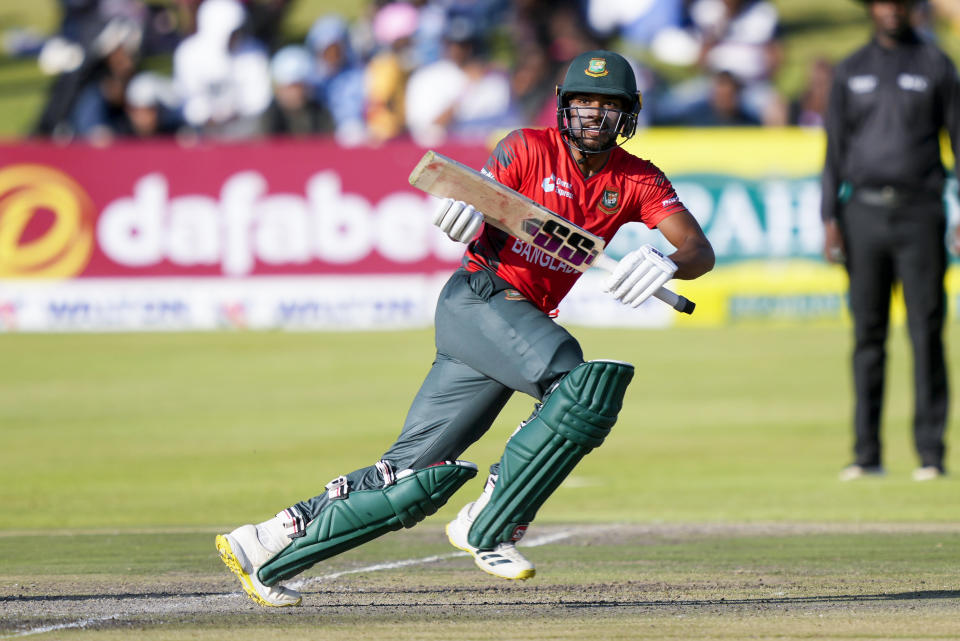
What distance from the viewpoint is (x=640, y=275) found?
16.8ft

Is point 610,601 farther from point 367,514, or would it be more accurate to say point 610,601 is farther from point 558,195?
point 558,195

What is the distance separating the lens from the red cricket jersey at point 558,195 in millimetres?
5465

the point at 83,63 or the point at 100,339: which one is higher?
the point at 83,63

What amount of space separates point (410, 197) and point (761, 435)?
246 inches

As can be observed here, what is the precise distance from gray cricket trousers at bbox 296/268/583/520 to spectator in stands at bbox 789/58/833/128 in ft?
42.1

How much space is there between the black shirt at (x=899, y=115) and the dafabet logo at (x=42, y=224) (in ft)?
31.3

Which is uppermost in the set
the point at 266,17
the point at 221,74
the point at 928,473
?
the point at 266,17

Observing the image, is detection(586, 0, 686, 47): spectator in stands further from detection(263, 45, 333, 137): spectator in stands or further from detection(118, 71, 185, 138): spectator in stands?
detection(118, 71, 185, 138): spectator in stands

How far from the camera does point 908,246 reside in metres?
8.95

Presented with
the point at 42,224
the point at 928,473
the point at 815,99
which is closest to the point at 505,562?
the point at 928,473

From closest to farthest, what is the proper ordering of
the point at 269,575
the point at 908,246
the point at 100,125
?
the point at 269,575 < the point at 908,246 < the point at 100,125

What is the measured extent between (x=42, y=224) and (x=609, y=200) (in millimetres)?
11770

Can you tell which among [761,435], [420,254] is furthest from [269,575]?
[420,254]

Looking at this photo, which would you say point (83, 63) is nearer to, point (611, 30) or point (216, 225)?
point (216, 225)
